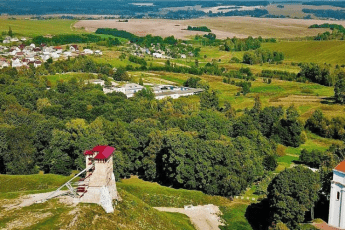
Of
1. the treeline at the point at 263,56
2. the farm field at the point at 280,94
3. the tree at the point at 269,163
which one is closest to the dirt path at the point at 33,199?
the tree at the point at 269,163

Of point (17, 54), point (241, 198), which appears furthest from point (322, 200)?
point (17, 54)

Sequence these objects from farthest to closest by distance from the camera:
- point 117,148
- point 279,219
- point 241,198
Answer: point 117,148 < point 241,198 < point 279,219

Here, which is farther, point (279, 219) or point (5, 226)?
point (279, 219)

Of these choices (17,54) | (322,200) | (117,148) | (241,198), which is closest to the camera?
(322,200)

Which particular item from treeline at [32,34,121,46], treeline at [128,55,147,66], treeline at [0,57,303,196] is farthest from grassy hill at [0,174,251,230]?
treeline at [32,34,121,46]

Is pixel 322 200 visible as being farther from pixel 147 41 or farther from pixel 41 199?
pixel 147 41
